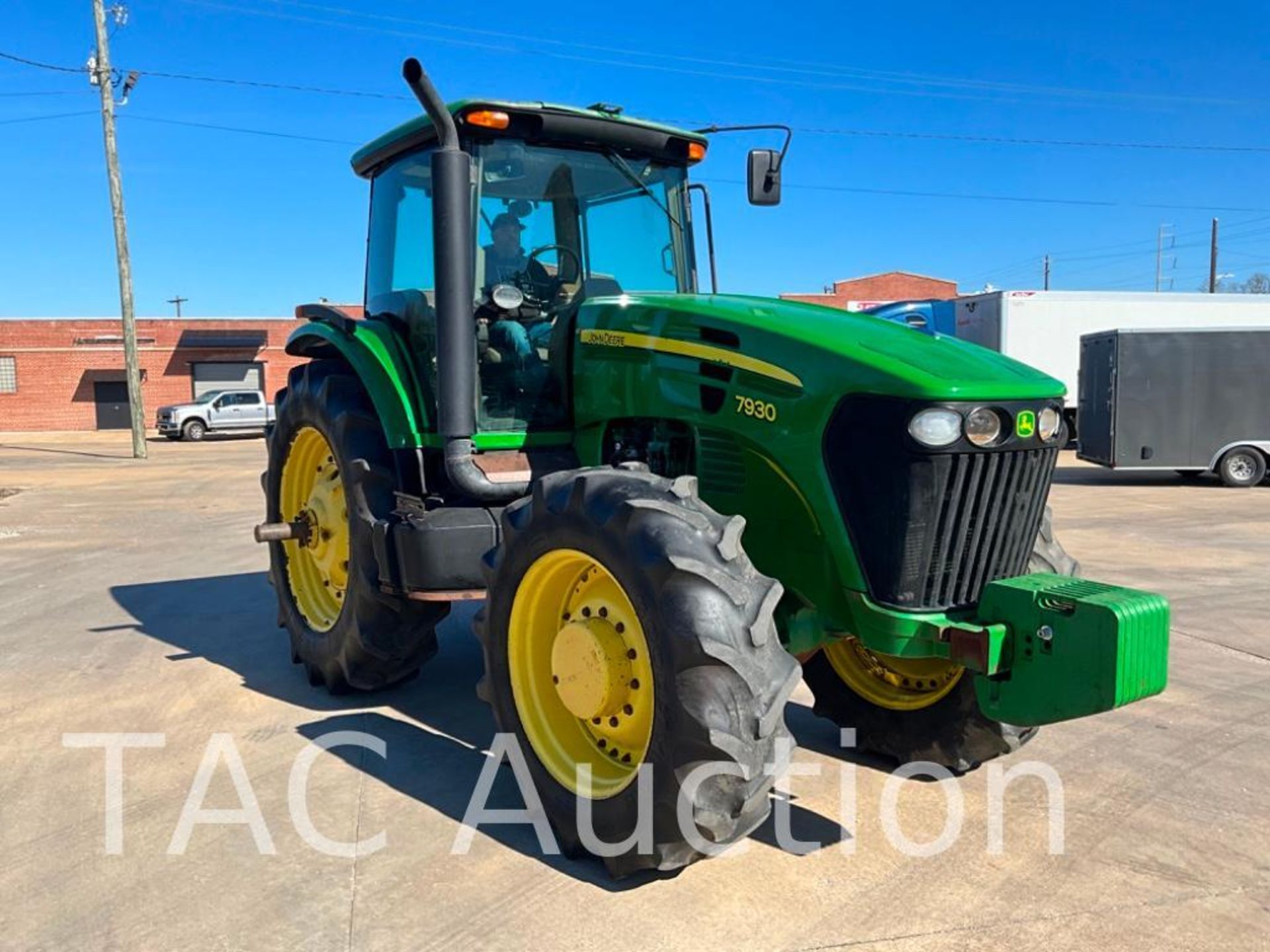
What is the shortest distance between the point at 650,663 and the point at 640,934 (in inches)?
29.7

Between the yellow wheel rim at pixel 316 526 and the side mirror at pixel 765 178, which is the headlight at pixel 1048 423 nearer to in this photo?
the side mirror at pixel 765 178

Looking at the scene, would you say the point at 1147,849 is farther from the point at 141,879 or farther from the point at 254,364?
the point at 254,364

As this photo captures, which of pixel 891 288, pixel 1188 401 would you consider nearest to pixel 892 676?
pixel 1188 401

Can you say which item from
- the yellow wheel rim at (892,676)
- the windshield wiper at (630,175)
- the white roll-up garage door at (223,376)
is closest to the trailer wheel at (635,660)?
the yellow wheel rim at (892,676)

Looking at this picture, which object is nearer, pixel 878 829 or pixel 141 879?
pixel 141 879

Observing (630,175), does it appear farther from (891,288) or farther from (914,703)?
(891,288)

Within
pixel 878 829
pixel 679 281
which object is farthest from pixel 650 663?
pixel 679 281

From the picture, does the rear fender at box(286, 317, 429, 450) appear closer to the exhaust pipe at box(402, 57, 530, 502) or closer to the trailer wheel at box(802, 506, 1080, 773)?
the exhaust pipe at box(402, 57, 530, 502)

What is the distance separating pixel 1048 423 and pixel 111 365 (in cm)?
3830

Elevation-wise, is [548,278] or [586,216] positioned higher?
[586,216]

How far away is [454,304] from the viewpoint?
3924 mm

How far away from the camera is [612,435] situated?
13.7 ft

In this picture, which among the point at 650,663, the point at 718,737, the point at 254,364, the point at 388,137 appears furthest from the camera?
the point at 254,364

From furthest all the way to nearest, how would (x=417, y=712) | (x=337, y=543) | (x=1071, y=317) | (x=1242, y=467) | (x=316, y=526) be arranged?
(x=1071, y=317), (x=1242, y=467), (x=316, y=526), (x=337, y=543), (x=417, y=712)
